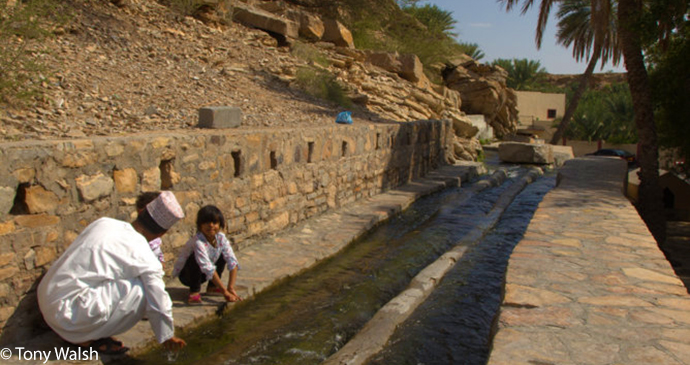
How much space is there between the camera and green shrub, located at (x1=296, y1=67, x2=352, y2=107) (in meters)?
12.1

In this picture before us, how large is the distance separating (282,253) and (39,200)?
2.85 meters

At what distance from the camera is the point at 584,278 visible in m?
4.27

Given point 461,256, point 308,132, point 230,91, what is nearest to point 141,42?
point 230,91

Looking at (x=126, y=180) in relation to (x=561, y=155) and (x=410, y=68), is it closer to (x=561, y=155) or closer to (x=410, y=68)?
(x=410, y=68)

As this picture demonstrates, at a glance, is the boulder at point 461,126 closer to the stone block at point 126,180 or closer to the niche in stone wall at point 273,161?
the niche in stone wall at point 273,161

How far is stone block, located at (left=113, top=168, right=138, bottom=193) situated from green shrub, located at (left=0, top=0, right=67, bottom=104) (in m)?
2.06

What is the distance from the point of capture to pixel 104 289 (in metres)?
3.57

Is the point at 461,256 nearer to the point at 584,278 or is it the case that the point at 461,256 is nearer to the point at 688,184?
the point at 584,278

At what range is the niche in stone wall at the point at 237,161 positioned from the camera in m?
Answer: 6.17

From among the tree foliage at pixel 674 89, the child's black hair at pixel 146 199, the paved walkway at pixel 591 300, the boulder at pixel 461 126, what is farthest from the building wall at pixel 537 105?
the child's black hair at pixel 146 199

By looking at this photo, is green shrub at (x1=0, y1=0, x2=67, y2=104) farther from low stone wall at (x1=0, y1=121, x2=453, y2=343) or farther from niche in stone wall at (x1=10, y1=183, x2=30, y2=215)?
niche in stone wall at (x1=10, y1=183, x2=30, y2=215)

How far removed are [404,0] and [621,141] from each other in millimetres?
13949

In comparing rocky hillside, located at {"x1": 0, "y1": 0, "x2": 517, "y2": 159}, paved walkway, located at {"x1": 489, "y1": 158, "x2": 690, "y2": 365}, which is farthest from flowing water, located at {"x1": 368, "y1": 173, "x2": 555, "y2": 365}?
rocky hillside, located at {"x1": 0, "y1": 0, "x2": 517, "y2": 159}

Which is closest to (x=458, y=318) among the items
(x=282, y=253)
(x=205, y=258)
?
(x=282, y=253)
